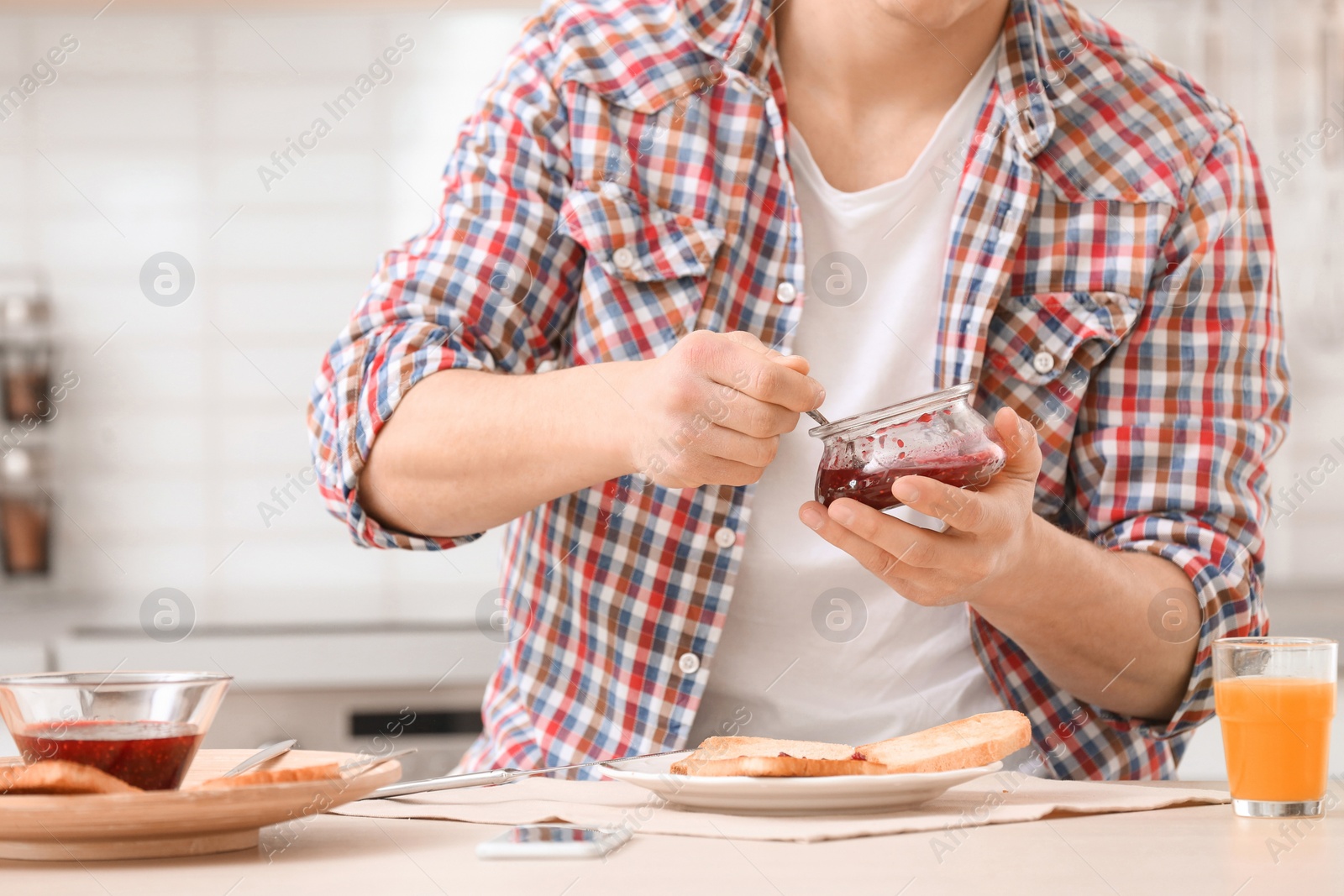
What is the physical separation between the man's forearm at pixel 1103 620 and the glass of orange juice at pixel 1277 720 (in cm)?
20

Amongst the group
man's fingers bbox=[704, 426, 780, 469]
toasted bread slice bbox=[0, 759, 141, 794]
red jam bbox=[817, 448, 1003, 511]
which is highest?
man's fingers bbox=[704, 426, 780, 469]

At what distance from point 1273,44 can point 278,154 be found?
2141 mm

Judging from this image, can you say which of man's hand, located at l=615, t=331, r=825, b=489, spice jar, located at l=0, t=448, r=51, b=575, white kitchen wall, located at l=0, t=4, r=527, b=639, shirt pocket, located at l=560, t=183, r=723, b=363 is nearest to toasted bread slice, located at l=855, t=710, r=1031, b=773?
man's hand, located at l=615, t=331, r=825, b=489

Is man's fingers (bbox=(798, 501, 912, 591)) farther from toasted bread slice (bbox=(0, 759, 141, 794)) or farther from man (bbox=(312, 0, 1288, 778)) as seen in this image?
toasted bread slice (bbox=(0, 759, 141, 794))

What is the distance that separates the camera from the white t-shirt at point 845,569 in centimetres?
125

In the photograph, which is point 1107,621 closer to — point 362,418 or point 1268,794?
point 1268,794

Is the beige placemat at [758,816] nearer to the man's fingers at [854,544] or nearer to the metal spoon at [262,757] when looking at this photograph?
the metal spoon at [262,757]

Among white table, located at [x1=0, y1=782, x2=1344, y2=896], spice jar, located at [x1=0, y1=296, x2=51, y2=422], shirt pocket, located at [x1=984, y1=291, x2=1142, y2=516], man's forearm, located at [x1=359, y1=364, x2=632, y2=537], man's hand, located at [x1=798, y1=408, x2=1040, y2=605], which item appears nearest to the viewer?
white table, located at [x1=0, y1=782, x2=1344, y2=896]

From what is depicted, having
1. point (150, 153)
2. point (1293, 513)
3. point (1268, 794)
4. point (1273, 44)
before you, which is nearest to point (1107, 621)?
point (1268, 794)

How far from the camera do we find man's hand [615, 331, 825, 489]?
0.90 metres

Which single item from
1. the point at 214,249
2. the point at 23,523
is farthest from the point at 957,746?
the point at 23,523

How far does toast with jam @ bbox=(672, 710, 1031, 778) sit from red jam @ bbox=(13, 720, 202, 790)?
32cm

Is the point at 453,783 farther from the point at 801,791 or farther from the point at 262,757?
the point at 801,791

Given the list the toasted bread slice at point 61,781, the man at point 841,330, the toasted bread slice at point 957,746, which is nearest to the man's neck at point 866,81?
the man at point 841,330
